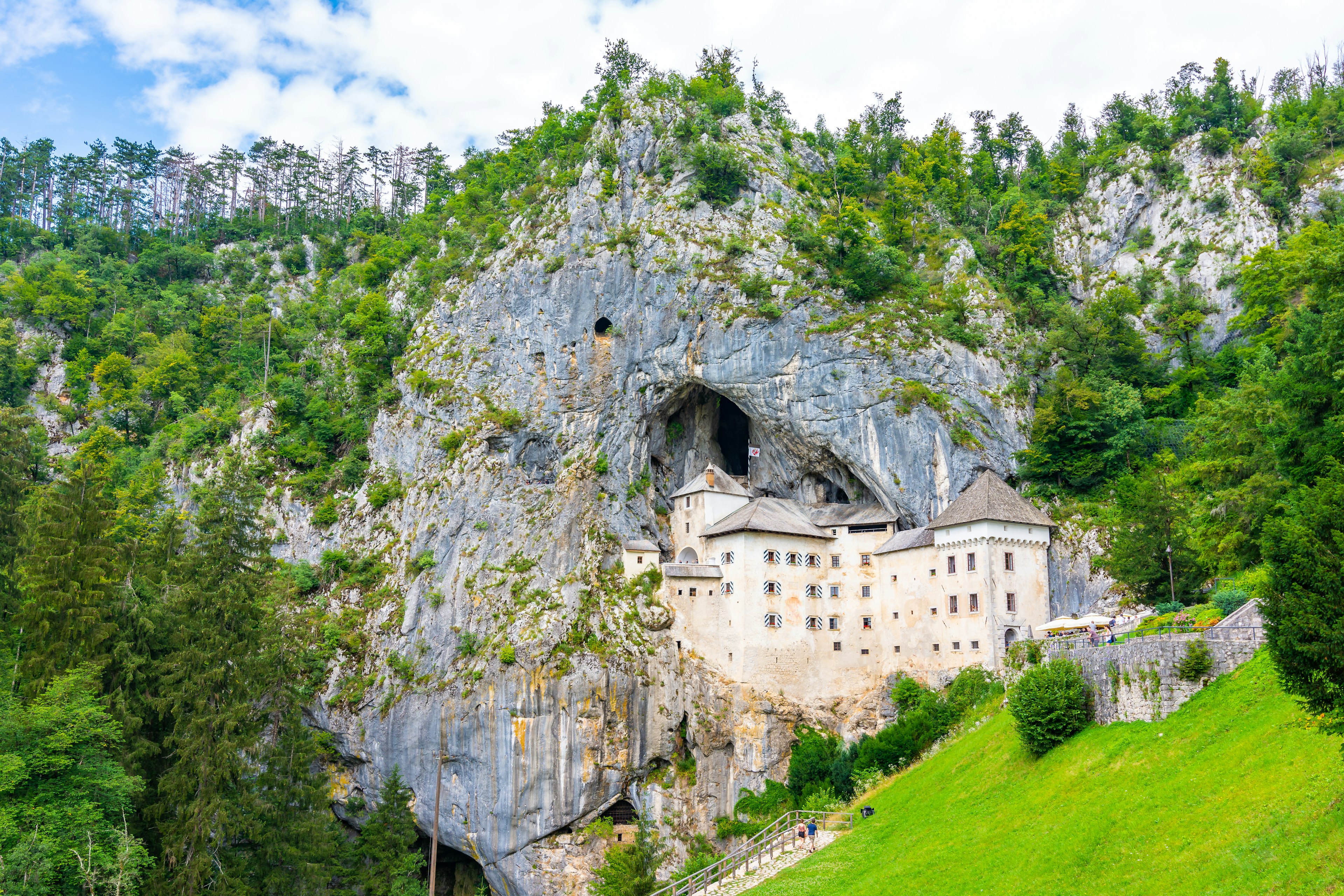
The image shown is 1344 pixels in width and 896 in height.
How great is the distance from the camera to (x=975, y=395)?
55.0 metres

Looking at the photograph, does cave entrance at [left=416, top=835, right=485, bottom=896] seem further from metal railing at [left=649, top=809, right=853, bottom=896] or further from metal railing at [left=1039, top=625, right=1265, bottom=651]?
metal railing at [left=1039, top=625, right=1265, bottom=651]

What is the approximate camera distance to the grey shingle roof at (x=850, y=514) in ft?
176

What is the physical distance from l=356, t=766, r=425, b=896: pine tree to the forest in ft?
0.56

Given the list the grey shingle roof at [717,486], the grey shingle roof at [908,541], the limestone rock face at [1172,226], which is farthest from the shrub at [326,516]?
the limestone rock face at [1172,226]

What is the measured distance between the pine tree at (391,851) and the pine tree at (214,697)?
7.15 m

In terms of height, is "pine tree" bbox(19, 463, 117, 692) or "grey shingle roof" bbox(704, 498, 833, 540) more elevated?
"grey shingle roof" bbox(704, 498, 833, 540)

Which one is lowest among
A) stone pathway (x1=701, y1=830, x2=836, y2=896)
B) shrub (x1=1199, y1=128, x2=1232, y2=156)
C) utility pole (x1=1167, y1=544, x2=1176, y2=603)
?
stone pathway (x1=701, y1=830, x2=836, y2=896)

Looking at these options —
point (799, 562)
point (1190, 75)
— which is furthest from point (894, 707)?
point (1190, 75)

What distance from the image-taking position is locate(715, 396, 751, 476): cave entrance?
6397 cm

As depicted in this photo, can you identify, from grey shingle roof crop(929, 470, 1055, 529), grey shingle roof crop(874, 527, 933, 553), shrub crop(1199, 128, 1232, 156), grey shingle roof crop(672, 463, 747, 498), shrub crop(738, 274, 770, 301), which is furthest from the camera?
shrub crop(1199, 128, 1232, 156)

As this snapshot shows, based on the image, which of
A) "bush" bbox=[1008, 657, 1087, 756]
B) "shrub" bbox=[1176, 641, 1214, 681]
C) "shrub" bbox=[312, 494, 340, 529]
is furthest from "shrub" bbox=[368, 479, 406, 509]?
"shrub" bbox=[1176, 641, 1214, 681]

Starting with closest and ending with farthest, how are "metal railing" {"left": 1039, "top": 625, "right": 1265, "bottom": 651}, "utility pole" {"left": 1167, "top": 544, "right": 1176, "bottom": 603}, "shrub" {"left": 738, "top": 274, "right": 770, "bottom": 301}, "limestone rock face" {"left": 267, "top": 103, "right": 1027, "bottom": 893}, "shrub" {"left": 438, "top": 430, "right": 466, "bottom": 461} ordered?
1. "metal railing" {"left": 1039, "top": 625, "right": 1265, "bottom": 651}
2. "utility pole" {"left": 1167, "top": 544, "right": 1176, "bottom": 603}
3. "limestone rock face" {"left": 267, "top": 103, "right": 1027, "bottom": 893}
4. "shrub" {"left": 738, "top": 274, "right": 770, "bottom": 301}
5. "shrub" {"left": 438, "top": 430, "right": 466, "bottom": 461}

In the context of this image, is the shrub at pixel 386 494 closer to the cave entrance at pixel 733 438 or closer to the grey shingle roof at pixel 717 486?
the grey shingle roof at pixel 717 486

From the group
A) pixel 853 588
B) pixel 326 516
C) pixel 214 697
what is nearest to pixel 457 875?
pixel 326 516
